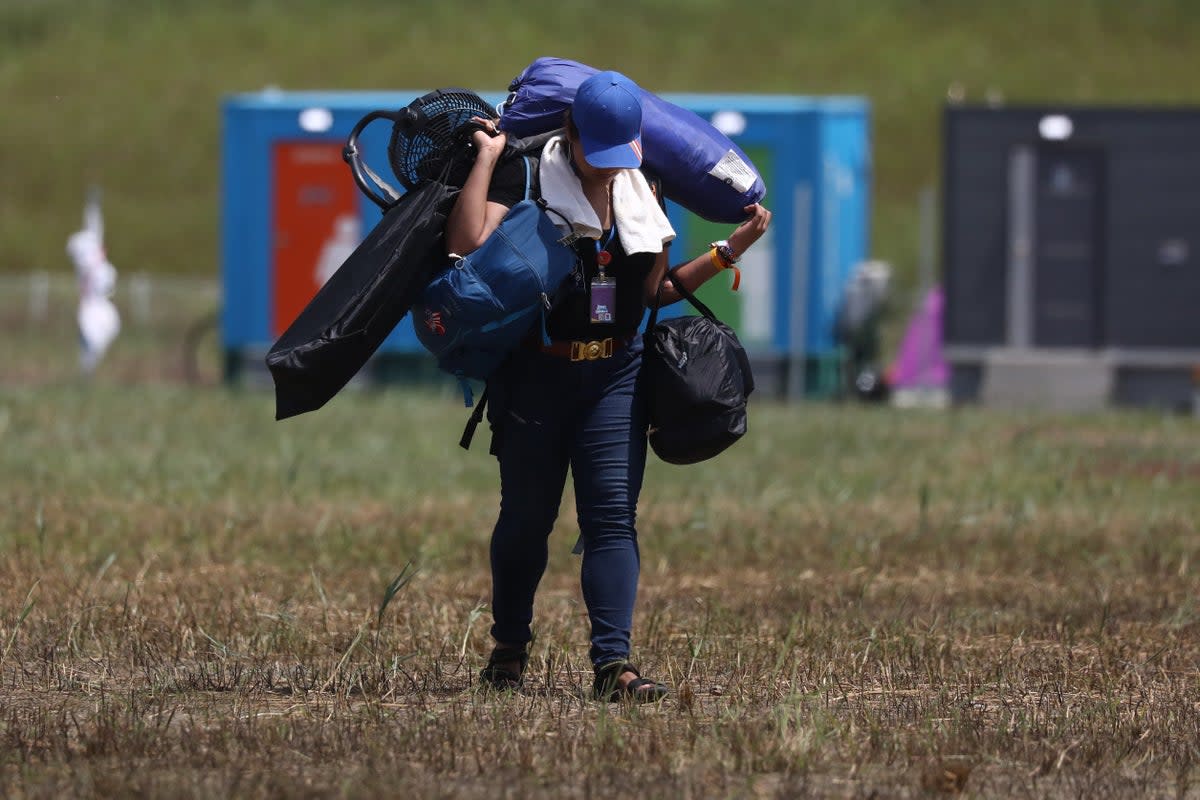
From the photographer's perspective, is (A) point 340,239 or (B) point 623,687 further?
(A) point 340,239

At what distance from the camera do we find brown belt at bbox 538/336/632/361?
20.6 feet

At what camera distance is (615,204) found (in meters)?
6.22

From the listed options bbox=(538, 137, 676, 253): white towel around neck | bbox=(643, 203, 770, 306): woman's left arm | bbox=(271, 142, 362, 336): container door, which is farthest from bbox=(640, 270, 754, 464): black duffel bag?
bbox=(271, 142, 362, 336): container door

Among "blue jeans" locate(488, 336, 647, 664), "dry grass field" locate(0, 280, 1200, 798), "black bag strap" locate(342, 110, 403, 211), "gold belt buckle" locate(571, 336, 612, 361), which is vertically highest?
"black bag strap" locate(342, 110, 403, 211)

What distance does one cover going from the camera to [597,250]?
244 inches

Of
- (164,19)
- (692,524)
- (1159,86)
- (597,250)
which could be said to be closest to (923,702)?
(597,250)

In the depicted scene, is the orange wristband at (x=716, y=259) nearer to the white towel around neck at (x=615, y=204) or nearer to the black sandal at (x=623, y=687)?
the white towel around neck at (x=615, y=204)

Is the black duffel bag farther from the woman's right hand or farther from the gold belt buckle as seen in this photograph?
the woman's right hand

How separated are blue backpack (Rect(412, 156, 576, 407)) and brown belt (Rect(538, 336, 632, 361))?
134 mm

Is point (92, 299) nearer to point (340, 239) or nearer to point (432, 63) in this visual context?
point (340, 239)

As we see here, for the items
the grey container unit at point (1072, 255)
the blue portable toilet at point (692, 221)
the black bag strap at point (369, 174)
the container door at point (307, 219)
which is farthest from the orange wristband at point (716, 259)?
the container door at point (307, 219)

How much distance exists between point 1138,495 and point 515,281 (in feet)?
23.1

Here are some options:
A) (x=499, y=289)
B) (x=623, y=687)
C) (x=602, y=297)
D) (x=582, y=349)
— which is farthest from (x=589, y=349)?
(x=623, y=687)

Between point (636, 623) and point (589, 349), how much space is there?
77.1 inches
